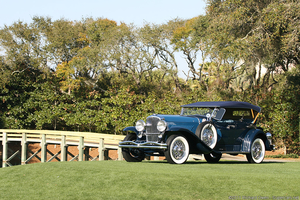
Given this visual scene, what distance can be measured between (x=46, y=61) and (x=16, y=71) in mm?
2934

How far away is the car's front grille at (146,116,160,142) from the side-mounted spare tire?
1206 millimetres

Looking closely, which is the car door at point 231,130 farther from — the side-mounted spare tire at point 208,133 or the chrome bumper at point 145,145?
the chrome bumper at point 145,145

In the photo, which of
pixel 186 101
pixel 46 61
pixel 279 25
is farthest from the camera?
pixel 46 61

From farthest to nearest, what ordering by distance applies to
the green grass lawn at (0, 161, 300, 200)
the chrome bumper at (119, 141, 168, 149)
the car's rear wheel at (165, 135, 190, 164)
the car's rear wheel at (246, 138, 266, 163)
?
the car's rear wheel at (246, 138, 266, 163) < the car's rear wheel at (165, 135, 190, 164) < the chrome bumper at (119, 141, 168, 149) < the green grass lawn at (0, 161, 300, 200)

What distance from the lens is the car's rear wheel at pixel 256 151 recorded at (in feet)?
35.8

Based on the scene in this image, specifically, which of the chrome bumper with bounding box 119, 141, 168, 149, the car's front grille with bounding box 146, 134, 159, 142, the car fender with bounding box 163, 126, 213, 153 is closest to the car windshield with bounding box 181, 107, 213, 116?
the car fender with bounding box 163, 126, 213, 153

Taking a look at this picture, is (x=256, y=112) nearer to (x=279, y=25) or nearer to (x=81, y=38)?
(x=279, y=25)

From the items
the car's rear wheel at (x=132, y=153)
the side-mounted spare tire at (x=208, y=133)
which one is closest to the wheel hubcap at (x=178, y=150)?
the side-mounted spare tire at (x=208, y=133)

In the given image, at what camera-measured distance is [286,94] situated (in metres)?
22.7

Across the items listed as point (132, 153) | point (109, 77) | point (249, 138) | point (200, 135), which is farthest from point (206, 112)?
point (109, 77)

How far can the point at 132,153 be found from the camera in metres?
10.6

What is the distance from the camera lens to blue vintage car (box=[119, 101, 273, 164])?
30.7ft

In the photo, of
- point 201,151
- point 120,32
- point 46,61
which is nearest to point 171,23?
point 120,32

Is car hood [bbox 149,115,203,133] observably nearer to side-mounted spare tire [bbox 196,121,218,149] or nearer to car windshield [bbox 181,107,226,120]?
side-mounted spare tire [bbox 196,121,218,149]
